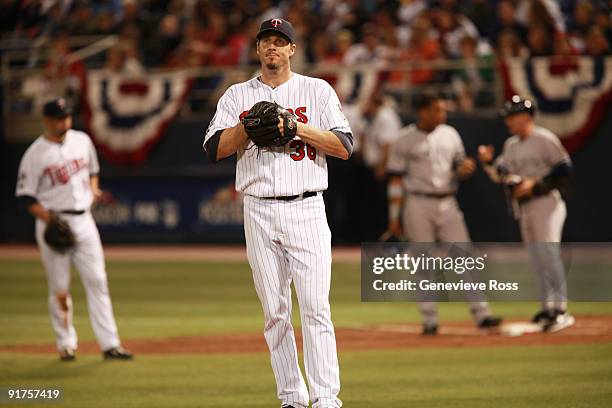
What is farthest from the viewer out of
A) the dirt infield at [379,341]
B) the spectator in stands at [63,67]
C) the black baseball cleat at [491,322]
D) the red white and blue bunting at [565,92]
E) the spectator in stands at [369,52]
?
the spectator in stands at [63,67]

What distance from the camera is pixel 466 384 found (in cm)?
946

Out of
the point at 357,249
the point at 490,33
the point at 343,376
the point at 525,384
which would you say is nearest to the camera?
the point at 525,384

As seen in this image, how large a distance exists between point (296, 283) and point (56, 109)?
470 centimetres

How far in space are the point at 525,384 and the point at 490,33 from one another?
40.7 ft

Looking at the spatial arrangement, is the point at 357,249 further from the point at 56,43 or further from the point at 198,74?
the point at 56,43

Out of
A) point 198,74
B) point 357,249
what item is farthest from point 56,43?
point 357,249

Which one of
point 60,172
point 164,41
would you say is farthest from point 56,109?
point 164,41

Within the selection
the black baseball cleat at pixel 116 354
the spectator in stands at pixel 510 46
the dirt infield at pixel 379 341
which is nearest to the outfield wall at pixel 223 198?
the spectator in stands at pixel 510 46

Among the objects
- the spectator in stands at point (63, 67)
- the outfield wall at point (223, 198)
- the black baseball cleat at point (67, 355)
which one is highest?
the spectator in stands at point (63, 67)

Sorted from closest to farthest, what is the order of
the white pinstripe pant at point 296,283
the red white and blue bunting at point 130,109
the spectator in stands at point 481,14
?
the white pinstripe pant at point 296,283
the spectator in stands at point 481,14
the red white and blue bunting at point 130,109

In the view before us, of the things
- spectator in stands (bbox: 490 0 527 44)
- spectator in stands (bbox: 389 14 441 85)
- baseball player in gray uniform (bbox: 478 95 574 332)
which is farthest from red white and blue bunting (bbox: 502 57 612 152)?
baseball player in gray uniform (bbox: 478 95 574 332)

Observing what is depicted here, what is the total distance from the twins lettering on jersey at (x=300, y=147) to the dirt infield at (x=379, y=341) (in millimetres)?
4687

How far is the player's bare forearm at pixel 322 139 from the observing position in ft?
23.4

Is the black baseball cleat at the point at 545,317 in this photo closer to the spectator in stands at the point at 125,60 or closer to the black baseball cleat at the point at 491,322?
the black baseball cleat at the point at 491,322
